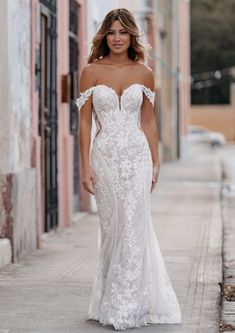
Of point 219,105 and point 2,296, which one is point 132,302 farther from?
point 219,105

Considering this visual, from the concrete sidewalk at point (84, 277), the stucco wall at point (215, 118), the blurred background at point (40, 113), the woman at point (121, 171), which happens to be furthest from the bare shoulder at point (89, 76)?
the stucco wall at point (215, 118)

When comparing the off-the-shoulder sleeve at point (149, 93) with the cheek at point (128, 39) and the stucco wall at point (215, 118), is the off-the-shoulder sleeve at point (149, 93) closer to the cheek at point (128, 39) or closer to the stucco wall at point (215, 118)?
the cheek at point (128, 39)

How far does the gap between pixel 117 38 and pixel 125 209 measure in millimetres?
1187

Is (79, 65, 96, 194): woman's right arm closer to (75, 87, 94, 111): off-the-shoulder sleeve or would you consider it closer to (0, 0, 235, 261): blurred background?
(75, 87, 94, 111): off-the-shoulder sleeve

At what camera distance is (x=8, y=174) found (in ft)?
35.5

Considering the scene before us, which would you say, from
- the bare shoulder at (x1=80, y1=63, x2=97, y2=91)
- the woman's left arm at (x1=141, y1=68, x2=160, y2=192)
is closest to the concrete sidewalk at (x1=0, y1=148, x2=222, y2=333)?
the woman's left arm at (x1=141, y1=68, x2=160, y2=192)

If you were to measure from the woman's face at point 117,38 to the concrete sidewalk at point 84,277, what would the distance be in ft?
6.29

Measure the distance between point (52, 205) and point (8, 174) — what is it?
333 centimetres

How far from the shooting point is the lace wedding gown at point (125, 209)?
25.5 feet

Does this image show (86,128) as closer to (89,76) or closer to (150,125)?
(89,76)

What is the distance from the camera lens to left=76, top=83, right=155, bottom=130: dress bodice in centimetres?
780

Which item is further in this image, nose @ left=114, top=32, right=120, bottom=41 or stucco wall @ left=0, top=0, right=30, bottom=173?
stucco wall @ left=0, top=0, right=30, bottom=173

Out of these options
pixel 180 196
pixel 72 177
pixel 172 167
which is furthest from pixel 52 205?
pixel 172 167

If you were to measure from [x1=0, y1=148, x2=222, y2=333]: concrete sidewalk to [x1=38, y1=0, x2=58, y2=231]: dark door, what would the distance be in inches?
17.6
